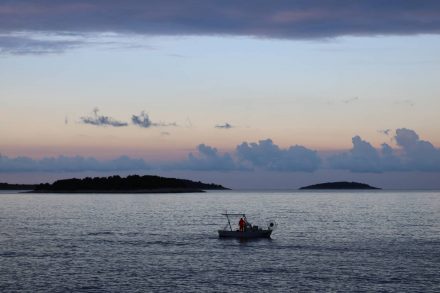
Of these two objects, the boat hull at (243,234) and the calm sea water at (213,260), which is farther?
the boat hull at (243,234)

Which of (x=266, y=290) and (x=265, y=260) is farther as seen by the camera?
(x=265, y=260)

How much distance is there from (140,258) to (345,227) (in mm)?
63410

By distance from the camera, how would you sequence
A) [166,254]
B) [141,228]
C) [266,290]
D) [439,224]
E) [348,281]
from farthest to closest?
[439,224] → [141,228] → [166,254] → [348,281] → [266,290]

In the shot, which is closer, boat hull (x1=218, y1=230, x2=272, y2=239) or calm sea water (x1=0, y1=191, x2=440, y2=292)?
calm sea water (x1=0, y1=191, x2=440, y2=292)

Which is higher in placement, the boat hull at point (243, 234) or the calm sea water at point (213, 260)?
the boat hull at point (243, 234)

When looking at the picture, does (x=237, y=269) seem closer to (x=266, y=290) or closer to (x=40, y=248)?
(x=266, y=290)

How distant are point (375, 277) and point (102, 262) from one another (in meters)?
32.9

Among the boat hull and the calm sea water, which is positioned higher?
the boat hull

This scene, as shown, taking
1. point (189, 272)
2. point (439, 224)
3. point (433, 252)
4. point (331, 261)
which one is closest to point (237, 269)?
point (189, 272)

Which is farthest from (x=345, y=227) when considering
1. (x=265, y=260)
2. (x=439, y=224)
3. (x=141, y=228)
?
(x=265, y=260)

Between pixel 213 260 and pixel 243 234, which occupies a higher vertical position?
pixel 243 234

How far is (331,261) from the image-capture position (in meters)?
79.4

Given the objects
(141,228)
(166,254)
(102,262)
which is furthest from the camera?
(141,228)

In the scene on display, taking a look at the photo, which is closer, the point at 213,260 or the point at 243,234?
the point at 213,260
